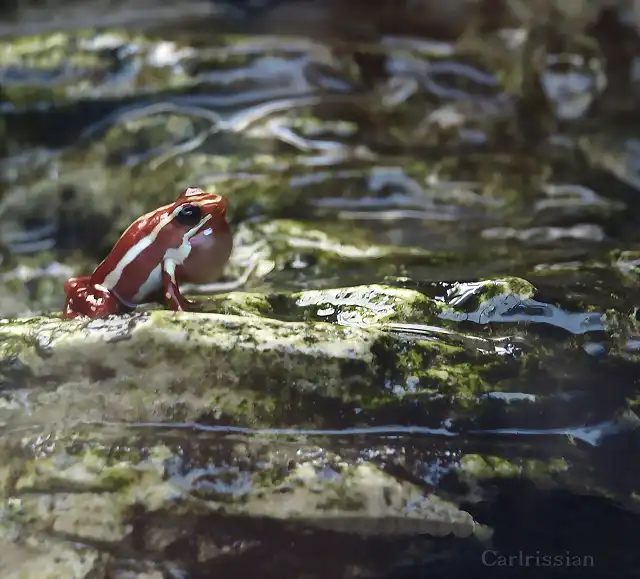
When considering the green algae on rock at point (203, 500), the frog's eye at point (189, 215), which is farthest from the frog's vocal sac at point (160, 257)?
the green algae on rock at point (203, 500)

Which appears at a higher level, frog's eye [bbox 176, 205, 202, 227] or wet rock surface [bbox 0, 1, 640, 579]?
frog's eye [bbox 176, 205, 202, 227]

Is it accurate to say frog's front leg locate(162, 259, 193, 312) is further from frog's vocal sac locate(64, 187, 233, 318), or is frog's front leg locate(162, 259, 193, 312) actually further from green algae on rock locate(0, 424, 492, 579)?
green algae on rock locate(0, 424, 492, 579)

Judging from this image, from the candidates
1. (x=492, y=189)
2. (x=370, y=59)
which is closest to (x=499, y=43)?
(x=370, y=59)

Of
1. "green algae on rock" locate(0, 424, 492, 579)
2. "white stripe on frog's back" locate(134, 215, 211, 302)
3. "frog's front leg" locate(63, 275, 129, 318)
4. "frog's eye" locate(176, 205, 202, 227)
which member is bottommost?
"green algae on rock" locate(0, 424, 492, 579)

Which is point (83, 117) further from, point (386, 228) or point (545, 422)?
point (545, 422)

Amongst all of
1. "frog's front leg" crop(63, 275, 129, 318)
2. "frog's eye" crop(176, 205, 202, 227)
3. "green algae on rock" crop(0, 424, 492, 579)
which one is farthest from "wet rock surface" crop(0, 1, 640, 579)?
"frog's eye" crop(176, 205, 202, 227)

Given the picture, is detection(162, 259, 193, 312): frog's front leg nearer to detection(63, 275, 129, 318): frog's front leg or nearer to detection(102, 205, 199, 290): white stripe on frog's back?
detection(102, 205, 199, 290): white stripe on frog's back

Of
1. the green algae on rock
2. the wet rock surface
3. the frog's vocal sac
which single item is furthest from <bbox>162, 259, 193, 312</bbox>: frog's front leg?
the green algae on rock

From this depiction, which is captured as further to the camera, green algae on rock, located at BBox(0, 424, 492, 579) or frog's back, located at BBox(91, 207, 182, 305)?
frog's back, located at BBox(91, 207, 182, 305)

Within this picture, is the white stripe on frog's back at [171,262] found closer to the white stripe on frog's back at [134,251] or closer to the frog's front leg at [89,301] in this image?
the white stripe on frog's back at [134,251]

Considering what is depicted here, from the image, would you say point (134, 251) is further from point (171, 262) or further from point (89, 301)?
point (89, 301)
